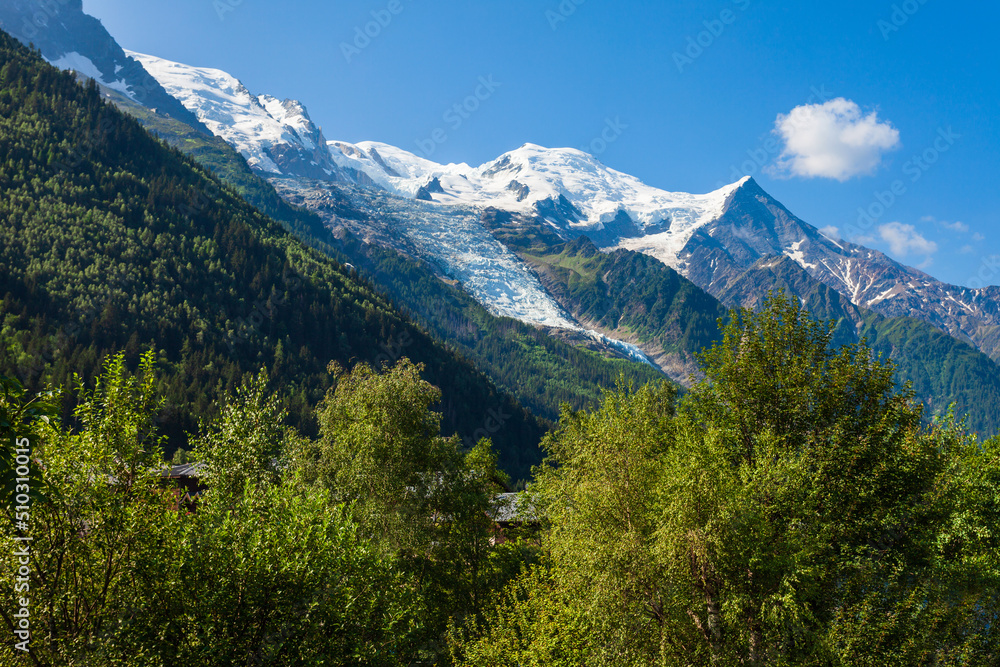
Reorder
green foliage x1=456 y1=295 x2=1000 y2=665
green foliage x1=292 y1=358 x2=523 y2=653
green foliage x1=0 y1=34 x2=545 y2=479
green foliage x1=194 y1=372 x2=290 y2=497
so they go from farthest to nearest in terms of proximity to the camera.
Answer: green foliage x1=0 y1=34 x2=545 y2=479 → green foliage x1=292 y1=358 x2=523 y2=653 → green foliage x1=194 y1=372 x2=290 y2=497 → green foliage x1=456 y1=295 x2=1000 y2=665

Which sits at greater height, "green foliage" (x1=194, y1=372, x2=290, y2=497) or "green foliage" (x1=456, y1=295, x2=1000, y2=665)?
"green foliage" (x1=456, y1=295, x2=1000, y2=665)

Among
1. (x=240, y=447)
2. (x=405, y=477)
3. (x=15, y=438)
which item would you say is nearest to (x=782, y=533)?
(x=405, y=477)

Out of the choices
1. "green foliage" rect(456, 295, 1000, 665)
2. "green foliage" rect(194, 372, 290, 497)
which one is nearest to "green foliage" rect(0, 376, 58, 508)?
"green foliage" rect(194, 372, 290, 497)

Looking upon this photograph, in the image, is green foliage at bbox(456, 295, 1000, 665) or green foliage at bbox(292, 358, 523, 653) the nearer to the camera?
green foliage at bbox(456, 295, 1000, 665)

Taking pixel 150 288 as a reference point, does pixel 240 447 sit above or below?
above

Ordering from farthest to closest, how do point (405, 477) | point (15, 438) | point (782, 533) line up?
point (405, 477) → point (782, 533) → point (15, 438)

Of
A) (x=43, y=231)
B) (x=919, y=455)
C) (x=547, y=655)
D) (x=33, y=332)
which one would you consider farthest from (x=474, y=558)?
(x=43, y=231)

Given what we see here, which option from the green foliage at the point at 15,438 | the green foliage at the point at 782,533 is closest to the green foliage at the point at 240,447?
the green foliage at the point at 15,438

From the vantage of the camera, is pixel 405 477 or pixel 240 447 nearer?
pixel 240 447

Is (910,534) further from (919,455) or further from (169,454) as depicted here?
(169,454)

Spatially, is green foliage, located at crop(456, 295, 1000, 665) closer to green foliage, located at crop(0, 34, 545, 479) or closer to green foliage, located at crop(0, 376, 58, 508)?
green foliage, located at crop(0, 376, 58, 508)

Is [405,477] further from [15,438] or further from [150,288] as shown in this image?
[150,288]

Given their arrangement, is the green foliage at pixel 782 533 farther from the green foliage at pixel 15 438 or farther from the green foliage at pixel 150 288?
the green foliage at pixel 150 288

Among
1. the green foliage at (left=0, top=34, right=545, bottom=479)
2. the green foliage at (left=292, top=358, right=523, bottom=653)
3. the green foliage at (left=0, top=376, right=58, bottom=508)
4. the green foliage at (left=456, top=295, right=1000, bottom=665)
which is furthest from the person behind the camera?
the green foliage at (left=0, top=34, right=545, bottom=479)
